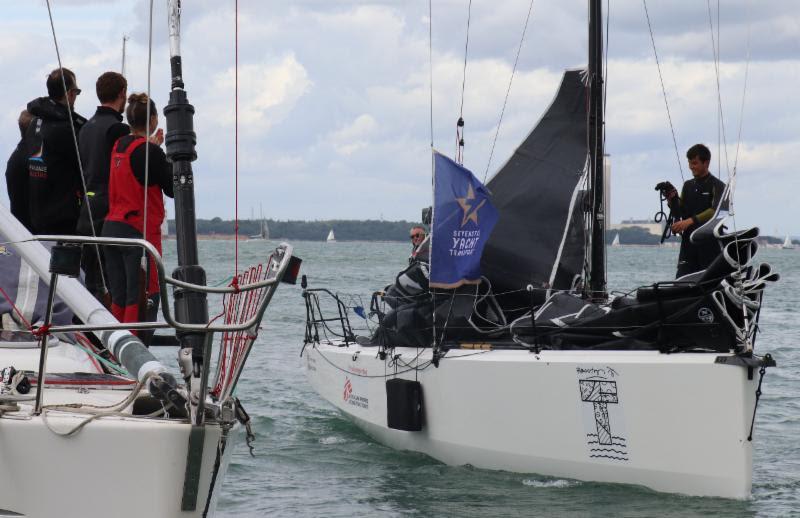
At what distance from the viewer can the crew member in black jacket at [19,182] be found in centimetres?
879

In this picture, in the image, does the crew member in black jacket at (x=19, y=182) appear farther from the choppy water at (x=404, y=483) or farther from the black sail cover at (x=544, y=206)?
the black sail cover at (x=544, y=206)

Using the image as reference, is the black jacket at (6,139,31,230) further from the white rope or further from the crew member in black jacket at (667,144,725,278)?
the crew member in black jacket at (667,144,725,278)

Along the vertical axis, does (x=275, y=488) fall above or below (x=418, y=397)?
below

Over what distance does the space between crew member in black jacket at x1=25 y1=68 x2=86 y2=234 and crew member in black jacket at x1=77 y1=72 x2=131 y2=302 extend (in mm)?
178

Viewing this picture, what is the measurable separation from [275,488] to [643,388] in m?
3.28

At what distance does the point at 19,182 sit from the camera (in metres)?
8.86

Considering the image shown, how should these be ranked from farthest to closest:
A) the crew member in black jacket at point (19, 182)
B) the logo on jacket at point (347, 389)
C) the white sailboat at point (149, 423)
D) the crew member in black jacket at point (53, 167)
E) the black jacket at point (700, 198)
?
the logo on jacket at point (347, 389)
the black jacket at point (700, 198)
the crew member in black jacket at point (19, 182)
the crew member in black jacket at point (53, 167)
the white sailboat at point (149, 423)

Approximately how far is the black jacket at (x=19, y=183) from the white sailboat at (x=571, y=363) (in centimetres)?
362

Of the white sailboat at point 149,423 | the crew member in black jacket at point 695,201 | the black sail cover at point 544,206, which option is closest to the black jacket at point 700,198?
the crew member in black jacket at point 695,201

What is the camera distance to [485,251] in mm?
11836

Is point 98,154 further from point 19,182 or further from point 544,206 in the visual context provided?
point 544,206

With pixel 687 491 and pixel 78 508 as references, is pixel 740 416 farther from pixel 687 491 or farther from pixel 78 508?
pixel 78 508

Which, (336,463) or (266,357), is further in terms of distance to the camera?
(266,357)

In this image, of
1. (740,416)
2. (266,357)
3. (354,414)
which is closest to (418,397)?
(354,414)
